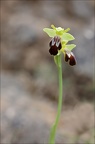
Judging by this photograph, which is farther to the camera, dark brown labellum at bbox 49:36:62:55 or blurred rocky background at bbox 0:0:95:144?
blurred rocky background at bbox 0:0:95:144

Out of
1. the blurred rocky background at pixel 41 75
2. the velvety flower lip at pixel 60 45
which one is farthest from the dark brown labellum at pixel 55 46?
the blurred rocky background at pixel 41 75

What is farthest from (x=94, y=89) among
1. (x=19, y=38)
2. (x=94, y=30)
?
(x=19, y=38)

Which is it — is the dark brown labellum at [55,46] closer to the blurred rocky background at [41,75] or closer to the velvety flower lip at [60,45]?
the velvety flower lip at [60,45]

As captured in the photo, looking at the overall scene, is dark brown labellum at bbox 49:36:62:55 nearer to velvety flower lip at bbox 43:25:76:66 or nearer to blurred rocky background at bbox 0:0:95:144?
velvety flower lip at bbox 43:25:76:66

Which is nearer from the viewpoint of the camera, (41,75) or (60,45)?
(60,45)

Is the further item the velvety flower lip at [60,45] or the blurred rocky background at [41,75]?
the blurred rocky background at [41,75]

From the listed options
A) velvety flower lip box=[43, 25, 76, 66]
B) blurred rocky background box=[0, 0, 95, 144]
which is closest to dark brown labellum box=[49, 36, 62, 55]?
velvety flower lip box=[43, 25, 76, 66]

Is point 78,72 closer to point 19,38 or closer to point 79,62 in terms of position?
point 79,62

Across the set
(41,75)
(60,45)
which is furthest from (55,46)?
(41,75)

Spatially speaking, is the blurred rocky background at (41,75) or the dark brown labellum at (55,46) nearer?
the dark brown labellum at (55,46)

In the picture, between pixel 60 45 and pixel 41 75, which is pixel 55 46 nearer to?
pixel 60 45
